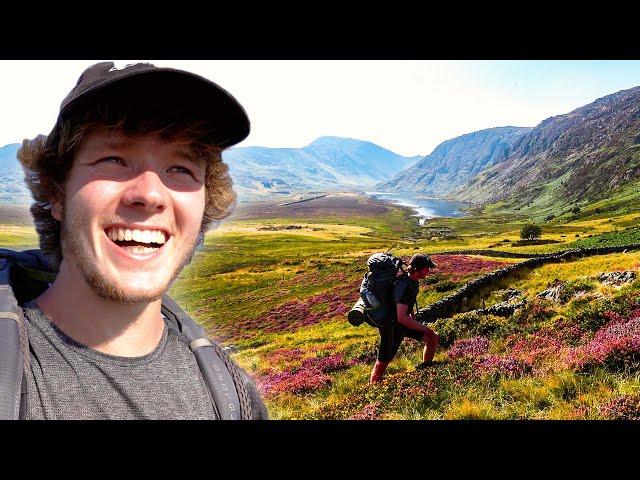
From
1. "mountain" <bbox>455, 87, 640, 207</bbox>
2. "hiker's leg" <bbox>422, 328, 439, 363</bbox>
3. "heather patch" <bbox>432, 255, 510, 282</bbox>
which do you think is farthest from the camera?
→ "mountain" <bbox>455, 87, 640, 207</bbox>

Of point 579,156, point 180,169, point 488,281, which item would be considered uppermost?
point 579,156

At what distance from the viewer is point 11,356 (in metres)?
1.83

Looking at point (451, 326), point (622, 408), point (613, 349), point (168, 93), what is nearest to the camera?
point (168, 93)

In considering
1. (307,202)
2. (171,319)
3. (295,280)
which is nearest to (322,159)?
(307,202)

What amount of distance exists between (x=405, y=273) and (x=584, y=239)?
3.23 m

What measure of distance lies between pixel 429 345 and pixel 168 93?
4.32 m

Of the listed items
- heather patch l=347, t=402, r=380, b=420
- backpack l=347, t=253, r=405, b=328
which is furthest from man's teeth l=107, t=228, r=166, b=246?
heather patch l=347, t=402, r=380, b=420

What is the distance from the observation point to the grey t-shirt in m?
2.04

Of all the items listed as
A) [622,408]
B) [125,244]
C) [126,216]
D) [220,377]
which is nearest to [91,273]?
[125,244]

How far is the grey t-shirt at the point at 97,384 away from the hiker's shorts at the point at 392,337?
3.04m

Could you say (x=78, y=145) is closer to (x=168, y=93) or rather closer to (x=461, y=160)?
(x=168, y=93)

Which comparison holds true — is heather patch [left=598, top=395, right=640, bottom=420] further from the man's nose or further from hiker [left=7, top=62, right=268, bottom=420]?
the man's nose

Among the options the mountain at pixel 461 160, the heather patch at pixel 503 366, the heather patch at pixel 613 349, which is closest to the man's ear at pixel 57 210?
the heather patch at pixel 503 366

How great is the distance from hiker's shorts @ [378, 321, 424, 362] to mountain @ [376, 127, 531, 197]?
4.71 meters
